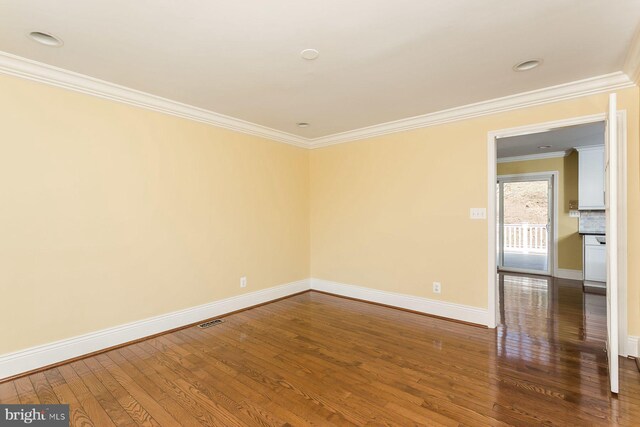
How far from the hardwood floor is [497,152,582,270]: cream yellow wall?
2.71 metres

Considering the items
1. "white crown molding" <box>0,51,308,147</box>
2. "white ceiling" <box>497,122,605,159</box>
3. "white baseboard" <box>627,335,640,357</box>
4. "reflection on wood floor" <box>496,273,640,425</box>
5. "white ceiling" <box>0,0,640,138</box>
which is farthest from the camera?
"white ceiling" <box>497,122,605,159</box>

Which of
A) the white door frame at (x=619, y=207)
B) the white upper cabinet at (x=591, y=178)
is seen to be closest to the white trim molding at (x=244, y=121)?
the white door frame at (x=619, y=207)

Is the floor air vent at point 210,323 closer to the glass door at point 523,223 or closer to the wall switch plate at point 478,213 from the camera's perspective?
the wall switch plate at point 478,213

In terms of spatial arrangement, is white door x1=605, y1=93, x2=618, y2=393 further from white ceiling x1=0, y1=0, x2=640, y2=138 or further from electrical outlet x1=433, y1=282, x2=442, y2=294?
electrical outlet x1=433, y1=282, x2=442, y2=294

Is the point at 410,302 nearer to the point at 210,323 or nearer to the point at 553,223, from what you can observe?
the point at 210,323

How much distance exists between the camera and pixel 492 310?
3.32 meters

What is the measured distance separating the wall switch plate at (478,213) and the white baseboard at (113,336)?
2867 millimetres

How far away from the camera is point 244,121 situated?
13.0 ft

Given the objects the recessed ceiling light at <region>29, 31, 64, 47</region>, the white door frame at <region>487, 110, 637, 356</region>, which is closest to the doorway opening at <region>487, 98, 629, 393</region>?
the white door frame at <region>487, 110, 637, 356</region>

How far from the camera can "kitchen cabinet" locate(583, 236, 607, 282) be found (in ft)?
16.7

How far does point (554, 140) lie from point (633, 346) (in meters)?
3.44

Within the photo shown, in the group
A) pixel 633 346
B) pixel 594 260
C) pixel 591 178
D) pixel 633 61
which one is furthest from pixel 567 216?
pixel 633 61

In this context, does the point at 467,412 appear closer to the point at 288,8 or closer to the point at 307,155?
the point at 288,8

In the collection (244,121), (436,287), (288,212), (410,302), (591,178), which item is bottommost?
(410,302)
